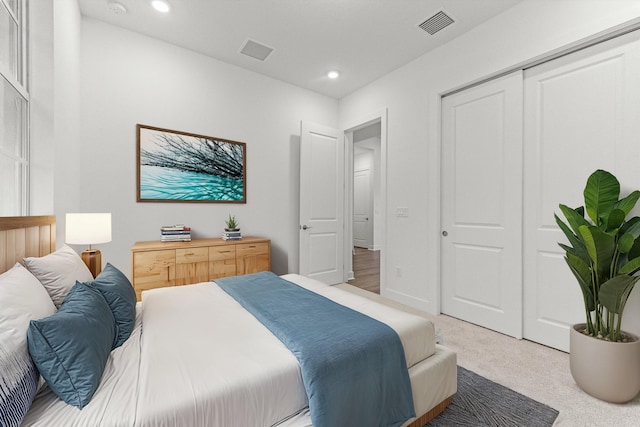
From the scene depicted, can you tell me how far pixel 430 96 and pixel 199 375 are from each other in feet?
11.0

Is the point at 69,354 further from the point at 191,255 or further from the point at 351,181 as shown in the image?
the point at 351,181

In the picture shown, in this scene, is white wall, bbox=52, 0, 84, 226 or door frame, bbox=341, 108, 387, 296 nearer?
white wall, bbox=52, 0, 84, 226

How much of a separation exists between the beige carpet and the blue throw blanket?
101 centimetres

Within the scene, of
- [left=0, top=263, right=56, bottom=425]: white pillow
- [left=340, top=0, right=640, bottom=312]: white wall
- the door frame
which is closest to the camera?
[left=0, top=263, right=56, bottom=425]: white pillow

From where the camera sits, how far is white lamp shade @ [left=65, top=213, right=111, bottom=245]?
1.96 metres

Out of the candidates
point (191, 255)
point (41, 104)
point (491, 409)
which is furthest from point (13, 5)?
point (491, 409)

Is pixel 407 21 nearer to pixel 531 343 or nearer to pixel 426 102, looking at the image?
pixel 426 102

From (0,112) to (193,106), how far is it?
196 cm

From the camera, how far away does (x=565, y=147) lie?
7.42ft

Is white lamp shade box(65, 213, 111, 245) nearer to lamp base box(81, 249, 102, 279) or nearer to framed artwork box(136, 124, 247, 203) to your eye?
lamp base box(81, 249, 102, 279)

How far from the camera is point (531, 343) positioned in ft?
7.95

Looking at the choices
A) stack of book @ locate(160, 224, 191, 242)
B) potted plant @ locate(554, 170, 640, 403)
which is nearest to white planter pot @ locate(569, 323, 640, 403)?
potted plant @ locate(554, 170, 640, 403)

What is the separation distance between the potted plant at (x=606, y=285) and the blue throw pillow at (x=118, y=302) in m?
2.53

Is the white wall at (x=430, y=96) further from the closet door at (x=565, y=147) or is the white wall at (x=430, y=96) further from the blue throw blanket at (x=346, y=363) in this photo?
the blue throw blanket at (x=346, y=363)
